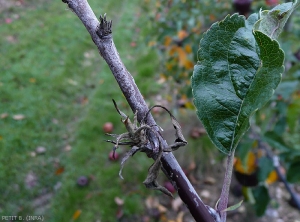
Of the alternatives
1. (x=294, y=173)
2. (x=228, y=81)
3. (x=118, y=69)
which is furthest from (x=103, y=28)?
(x=294, y=173)

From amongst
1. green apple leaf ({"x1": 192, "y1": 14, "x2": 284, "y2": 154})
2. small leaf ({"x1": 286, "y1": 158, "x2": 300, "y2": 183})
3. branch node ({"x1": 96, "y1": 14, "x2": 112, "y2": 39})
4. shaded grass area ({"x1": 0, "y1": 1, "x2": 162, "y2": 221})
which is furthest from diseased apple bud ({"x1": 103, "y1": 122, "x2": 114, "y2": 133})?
branch node ({"x1": 96, "y1": 14, "x2": 112, "y2": 39})

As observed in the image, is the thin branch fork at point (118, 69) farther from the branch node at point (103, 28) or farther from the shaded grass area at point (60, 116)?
the shaded grass area at point (60, 116)

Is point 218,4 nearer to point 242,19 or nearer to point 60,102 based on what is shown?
point 242,19

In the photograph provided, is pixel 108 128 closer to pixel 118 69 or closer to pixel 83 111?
pixel 83 111

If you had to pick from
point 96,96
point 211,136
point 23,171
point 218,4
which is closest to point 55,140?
point 23,171

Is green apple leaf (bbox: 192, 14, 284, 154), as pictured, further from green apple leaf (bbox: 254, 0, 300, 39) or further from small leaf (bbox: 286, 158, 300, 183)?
small leaf (bbox: 286, 158, 300, 183)

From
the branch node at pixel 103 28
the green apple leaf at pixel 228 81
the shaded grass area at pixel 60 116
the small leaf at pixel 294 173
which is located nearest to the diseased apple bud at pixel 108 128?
the shaded grass area at pixel 60 116
